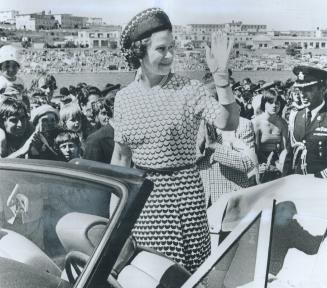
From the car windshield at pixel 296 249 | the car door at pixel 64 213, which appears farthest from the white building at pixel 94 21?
the car windshield at pixel 296 249

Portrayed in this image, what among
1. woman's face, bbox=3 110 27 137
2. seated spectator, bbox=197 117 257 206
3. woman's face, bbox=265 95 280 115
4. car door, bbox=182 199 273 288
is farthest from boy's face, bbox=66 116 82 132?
car door, bbox=182 199 273 288

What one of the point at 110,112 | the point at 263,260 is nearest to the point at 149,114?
the point at 110,112

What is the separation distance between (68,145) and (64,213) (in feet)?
2.65

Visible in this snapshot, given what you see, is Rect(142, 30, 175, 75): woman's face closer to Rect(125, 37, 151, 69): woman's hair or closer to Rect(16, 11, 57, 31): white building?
Rect(125, 37, 151, 69): woman's hair

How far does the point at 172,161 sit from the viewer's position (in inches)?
86.7

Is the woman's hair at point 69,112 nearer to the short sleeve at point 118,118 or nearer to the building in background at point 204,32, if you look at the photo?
the short sleeve at point 118,118

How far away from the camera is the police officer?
92.1 inches

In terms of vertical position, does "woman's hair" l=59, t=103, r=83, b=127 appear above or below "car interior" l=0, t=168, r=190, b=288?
above

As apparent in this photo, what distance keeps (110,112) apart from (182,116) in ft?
1.50

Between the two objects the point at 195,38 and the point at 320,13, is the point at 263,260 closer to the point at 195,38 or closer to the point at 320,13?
the point at 195,38

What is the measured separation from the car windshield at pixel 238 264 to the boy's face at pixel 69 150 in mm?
1024

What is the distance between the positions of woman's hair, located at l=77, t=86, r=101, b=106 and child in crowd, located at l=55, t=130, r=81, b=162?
0.54ft

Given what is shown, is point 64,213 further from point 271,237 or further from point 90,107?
point 90,107

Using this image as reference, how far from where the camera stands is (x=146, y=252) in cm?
186
